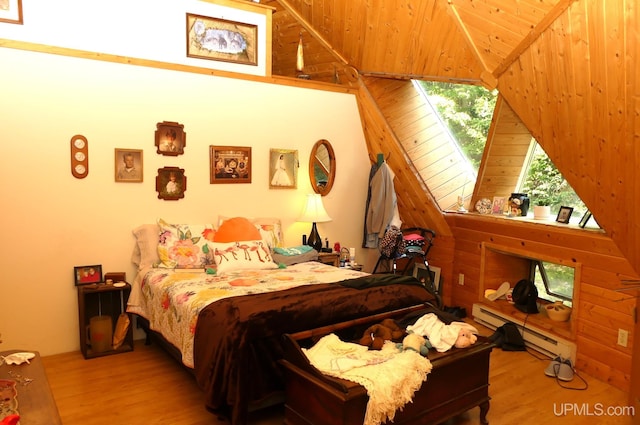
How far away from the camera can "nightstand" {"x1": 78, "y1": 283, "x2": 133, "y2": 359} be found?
3.86 meters

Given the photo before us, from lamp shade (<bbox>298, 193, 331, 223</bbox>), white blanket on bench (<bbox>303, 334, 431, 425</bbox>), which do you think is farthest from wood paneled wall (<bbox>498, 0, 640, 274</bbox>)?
lamp shade (<bbox>298, 193, 331, 223</bbox>)

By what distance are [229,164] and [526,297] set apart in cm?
288

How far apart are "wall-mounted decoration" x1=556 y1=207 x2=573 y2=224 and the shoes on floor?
1094 mm

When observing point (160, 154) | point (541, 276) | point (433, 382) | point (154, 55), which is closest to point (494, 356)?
point (541, 276)

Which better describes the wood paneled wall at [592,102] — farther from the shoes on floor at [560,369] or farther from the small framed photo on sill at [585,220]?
the shoes on floor at [560,369]

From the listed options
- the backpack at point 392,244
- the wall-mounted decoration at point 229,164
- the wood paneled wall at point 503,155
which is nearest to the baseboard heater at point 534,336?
the backpack at point 392,244

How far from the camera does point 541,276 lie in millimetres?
4930

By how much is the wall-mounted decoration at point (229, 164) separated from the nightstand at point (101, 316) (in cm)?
123

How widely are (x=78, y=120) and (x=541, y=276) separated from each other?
4.29 m

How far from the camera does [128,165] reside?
4117 mm

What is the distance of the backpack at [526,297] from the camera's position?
447cm

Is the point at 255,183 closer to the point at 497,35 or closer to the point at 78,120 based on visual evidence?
the point at 78,120

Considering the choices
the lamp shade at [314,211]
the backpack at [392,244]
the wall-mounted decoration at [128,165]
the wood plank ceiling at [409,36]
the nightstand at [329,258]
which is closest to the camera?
the wood plank ceiling at [409,36]

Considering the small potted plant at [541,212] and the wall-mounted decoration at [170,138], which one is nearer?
the wall-mounted decoration at [170,138]
